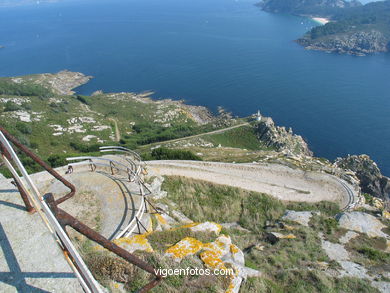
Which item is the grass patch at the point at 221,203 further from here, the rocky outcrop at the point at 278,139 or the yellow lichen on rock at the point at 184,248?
the rocky outcrop at the point at 278,139

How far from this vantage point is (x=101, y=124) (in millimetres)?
73438

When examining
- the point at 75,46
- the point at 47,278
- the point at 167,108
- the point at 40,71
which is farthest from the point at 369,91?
the point at 75,46

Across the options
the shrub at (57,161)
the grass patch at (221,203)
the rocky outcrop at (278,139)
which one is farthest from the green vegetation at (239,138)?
the grass patch at (221,203)

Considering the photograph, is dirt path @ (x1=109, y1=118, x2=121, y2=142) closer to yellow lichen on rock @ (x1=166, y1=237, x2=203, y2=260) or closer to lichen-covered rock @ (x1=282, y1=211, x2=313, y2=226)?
lichen-covered rock @ (x1=282, y1=211, x2=313, y2=226)

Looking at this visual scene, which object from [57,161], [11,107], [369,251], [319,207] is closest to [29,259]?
[369,251]

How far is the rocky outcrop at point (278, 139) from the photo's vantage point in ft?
223

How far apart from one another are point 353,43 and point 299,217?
→ 194461 mm

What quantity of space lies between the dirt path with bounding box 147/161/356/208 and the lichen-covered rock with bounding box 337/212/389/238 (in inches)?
204

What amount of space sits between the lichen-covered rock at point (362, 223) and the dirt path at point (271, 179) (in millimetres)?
5183

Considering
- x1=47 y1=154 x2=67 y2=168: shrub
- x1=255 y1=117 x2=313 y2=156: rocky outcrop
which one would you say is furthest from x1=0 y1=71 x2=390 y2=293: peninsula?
x1=255 y1=117 x2=313 y2=156: rocky outcrop

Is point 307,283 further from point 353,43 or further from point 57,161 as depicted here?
point 353,43

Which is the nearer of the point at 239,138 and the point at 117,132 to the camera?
the point at 239,138

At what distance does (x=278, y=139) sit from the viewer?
69.2 metres

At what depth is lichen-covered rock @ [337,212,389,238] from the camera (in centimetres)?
1855
